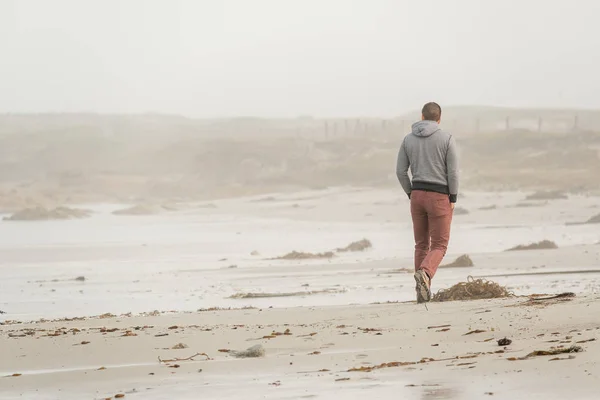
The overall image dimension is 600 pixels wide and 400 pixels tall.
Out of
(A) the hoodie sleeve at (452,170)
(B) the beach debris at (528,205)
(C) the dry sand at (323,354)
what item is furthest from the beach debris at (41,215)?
(A) the hoodie sleeve at (452,170)

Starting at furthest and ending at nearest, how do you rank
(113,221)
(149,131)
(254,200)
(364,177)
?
(149,131), (364,177), (254,200), (113,221)

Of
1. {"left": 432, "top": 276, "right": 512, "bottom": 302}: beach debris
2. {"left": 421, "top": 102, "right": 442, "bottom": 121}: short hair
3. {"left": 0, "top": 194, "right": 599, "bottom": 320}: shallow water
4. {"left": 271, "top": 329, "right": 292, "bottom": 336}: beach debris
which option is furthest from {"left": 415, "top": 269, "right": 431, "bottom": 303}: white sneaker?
{"left": 0, "top": 194, "right": 599, "bottom": 320}: shallow water

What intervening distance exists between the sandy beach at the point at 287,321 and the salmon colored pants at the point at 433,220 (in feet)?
1.26

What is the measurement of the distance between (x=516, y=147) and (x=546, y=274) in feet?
169

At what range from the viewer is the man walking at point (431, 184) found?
25.3 ft

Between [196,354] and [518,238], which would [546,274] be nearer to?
[196,354]

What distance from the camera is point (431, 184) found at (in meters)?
7.78

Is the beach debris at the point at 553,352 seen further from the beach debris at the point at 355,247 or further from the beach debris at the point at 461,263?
the beach debris at the point at 355,247

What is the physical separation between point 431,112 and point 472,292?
1.36m

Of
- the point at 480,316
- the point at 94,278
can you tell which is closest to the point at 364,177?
the point at 94,278

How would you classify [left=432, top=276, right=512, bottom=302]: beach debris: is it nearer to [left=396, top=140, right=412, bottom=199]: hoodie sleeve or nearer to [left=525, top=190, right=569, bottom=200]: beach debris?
[left=396, top=140, right=412, bottom=199]: hoodie sleeve

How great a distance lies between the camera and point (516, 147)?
205ft

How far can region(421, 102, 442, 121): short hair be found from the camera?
796 cm

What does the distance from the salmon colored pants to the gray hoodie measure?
6 cm
